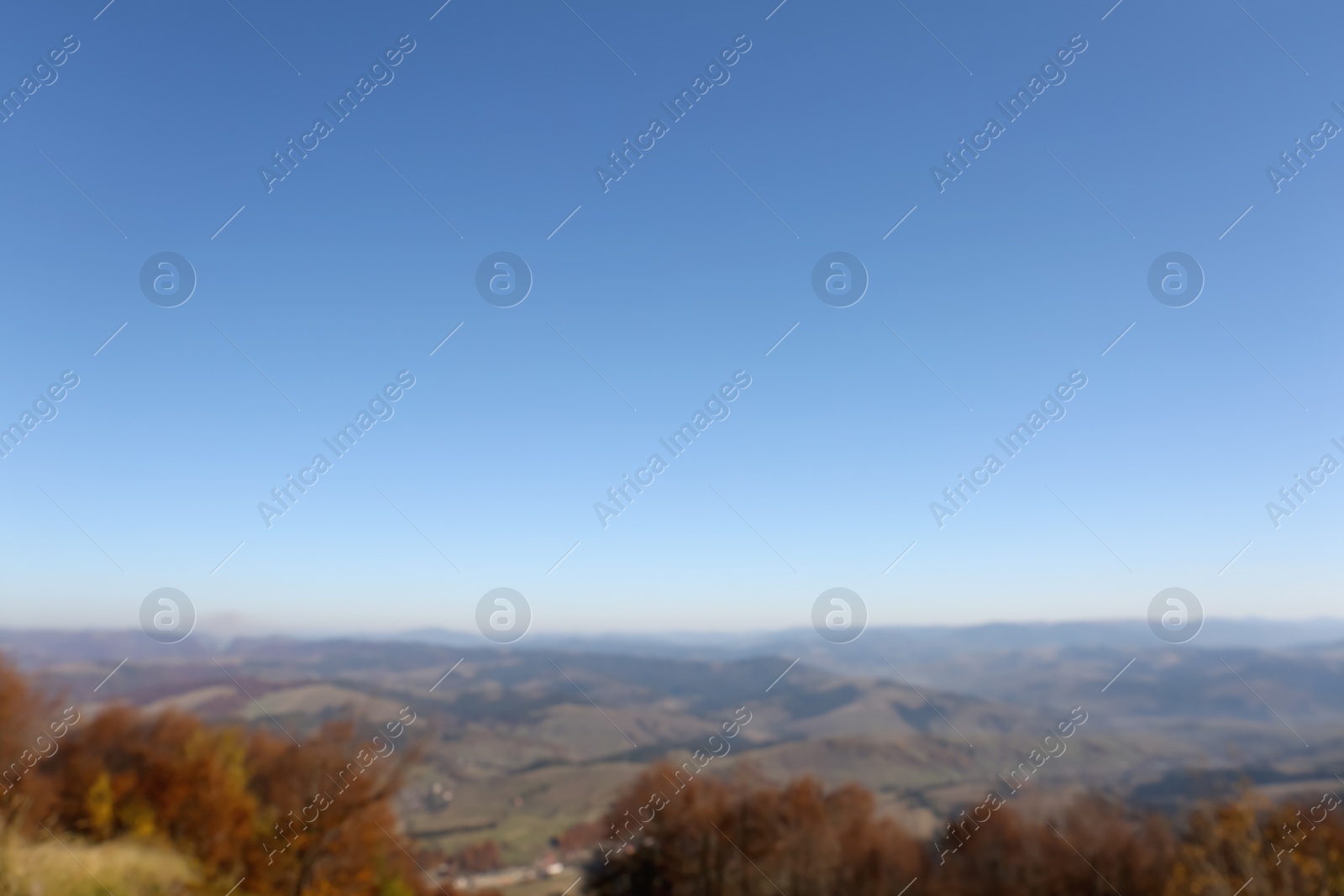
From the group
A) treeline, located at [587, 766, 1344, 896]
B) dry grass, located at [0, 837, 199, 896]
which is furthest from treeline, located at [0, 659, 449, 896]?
treeline, located at [587, 766, 1344, 896]

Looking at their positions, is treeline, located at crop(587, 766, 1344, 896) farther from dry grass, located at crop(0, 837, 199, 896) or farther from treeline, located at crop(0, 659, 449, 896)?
dry grass, located at crop(0, 837, 199, 896)

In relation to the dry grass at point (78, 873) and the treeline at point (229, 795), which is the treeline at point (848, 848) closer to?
the treeline at point (229, 795)

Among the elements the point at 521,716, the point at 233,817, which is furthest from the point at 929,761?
the point at 233,817

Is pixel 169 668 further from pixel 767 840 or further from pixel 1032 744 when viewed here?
pixel 1032 744

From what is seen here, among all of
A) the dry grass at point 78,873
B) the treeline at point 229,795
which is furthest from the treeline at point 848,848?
the dry grass at point 78,873

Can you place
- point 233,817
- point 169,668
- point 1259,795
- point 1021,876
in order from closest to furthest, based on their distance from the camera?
point 1259,795, point 233,817, point 1021,876, point 169,668

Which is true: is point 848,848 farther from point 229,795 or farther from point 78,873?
point 78,873
